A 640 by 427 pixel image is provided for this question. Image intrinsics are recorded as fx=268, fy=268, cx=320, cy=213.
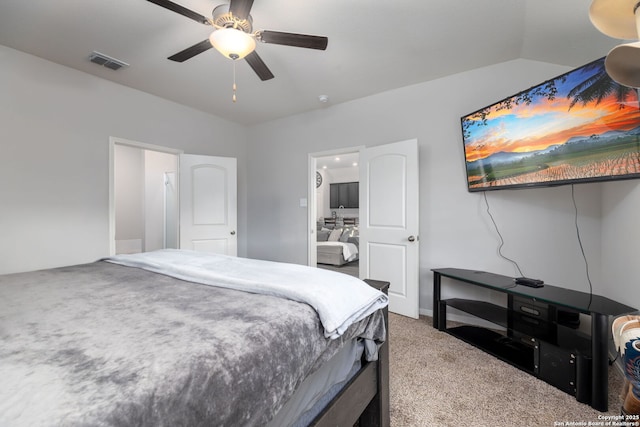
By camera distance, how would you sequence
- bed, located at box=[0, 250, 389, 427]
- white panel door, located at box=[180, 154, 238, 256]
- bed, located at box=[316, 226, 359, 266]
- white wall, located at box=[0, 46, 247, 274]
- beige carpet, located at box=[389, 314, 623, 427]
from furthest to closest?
bed, located at box=[316, 226, 359, 266] < white panel door, located at box=[180, 154, 238, 256] < white wall, located at box=[0, 46, 247, 274] < beige carpet, located at box=[389, 314, 623, 427] < bed, located at box=[0, 250, 389, 427]

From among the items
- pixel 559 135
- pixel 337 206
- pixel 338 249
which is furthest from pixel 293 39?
pixel 337 206

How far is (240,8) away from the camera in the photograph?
5.16ft

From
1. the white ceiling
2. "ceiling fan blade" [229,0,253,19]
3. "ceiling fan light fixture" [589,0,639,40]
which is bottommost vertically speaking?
"ceiling fan light fixture" [589,0,639,40]

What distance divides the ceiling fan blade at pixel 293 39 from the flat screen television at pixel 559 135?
1.60m

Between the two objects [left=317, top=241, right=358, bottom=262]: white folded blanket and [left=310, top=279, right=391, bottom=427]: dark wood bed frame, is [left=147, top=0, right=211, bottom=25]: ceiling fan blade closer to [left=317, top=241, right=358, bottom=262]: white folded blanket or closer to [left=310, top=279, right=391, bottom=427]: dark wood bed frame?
[left=310, top=279, right=391, bottom=427]: dark wood bed frame

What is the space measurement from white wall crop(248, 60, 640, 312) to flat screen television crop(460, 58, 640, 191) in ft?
0.96

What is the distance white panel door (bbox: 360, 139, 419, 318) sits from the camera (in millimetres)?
2818

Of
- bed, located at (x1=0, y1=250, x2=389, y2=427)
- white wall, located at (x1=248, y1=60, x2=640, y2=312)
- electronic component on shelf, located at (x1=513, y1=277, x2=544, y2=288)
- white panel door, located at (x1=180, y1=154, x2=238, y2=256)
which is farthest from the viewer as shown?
white panel door, located at (x1=180, y1=154, x2=238, y2=256)

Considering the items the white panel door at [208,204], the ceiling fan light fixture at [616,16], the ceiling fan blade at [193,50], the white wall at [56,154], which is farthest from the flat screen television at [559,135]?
the white wall at [56,154]

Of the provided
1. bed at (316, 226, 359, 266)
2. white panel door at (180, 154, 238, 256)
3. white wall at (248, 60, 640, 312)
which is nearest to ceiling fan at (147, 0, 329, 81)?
white wall at (248, 60, 640, 312)

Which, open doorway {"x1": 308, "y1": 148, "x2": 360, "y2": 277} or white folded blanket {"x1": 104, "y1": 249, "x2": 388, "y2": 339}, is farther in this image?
open doorway {"x1": 308, "y1": 148, "x2": 360, "y2": 277}

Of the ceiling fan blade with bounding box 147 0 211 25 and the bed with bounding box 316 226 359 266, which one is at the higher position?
the ceiling fan blade with bounding box 147 0 211 25

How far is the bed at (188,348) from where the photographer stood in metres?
0.51

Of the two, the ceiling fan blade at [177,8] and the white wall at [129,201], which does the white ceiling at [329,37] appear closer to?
the ceiling fan blade at [177,8]
